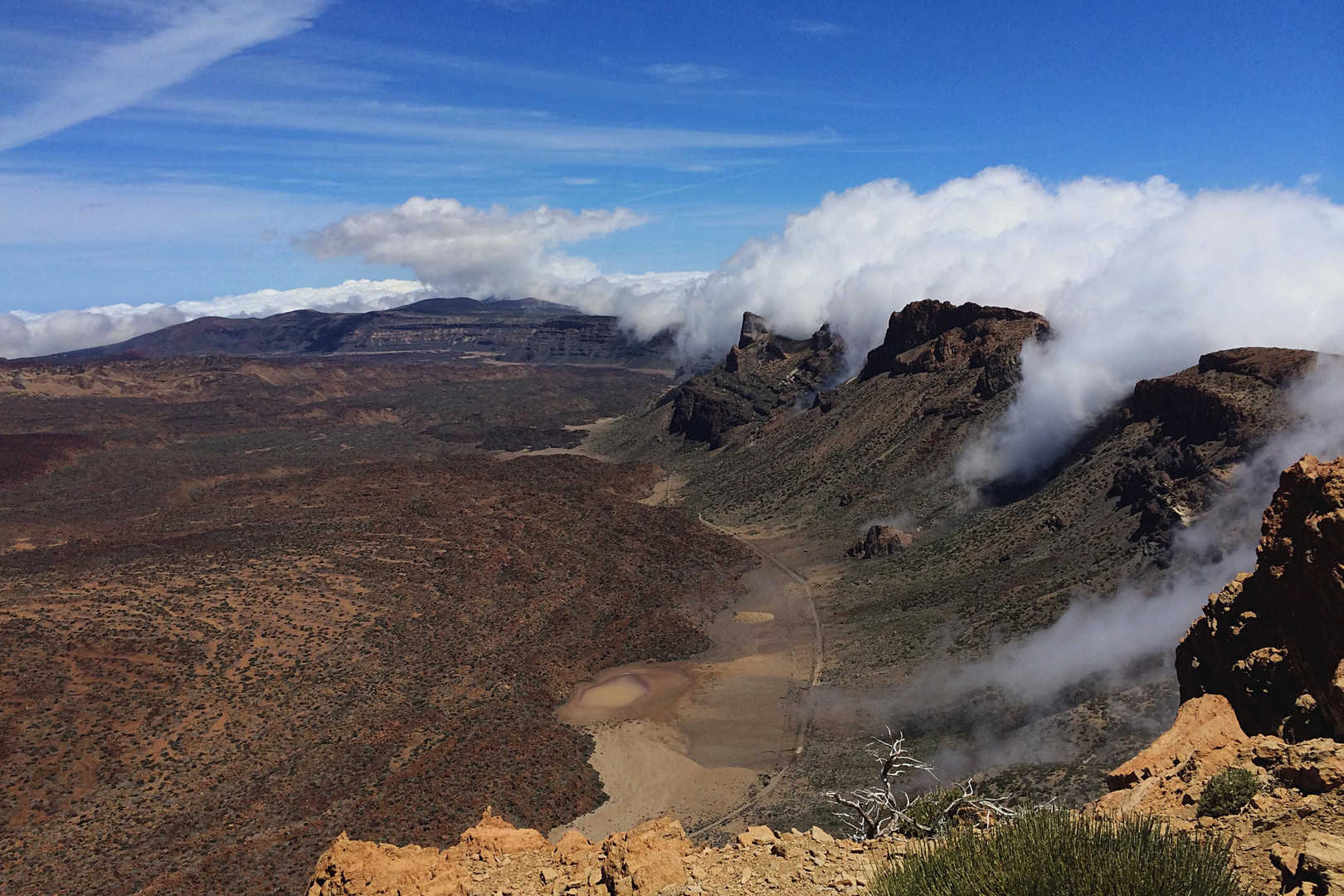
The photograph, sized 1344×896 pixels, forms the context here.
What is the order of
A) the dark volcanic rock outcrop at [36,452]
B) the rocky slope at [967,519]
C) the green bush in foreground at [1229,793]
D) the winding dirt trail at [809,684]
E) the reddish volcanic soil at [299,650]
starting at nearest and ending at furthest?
the green bush in foreground at [1229,793] < the reddish volcanic soil at [299,650] < the winding dirt trail at [809,684] < the rocky slope at [967,519] < the dark volcanic rock outcrop at [36,452]

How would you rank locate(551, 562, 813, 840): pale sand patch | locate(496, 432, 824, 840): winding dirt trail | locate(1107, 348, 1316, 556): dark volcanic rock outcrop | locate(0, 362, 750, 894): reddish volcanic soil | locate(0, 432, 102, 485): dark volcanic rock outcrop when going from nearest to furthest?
locate(0, 362, 750, 894): reddish volcanic soil → locate(496, 432, 824, 840): winding dirt trail → locate(551, 562, 813, 840): pale sand patch → locate(1107, 348, 1316, 556): dark volcanic rock outcrop → locate(0, 432, 102, 485): dark volcanic rock outcrop

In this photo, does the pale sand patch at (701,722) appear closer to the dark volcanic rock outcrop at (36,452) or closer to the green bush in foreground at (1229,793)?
the green bush in foreground at (1229,793)

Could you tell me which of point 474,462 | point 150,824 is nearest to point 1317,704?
point 150,824

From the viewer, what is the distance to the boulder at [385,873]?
45.9 ft

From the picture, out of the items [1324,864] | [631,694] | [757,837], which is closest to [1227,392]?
[631,694]

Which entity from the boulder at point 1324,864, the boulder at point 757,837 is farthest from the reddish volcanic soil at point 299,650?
the boulder at point 1324,864

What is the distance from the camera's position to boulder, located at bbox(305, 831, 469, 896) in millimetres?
13984

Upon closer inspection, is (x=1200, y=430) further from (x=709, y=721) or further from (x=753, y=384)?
(x=753, y=384)

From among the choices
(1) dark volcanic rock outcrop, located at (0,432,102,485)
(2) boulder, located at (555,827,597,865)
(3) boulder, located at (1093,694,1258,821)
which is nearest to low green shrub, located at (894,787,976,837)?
(3) boulder, located at (1093,694,1258,821)

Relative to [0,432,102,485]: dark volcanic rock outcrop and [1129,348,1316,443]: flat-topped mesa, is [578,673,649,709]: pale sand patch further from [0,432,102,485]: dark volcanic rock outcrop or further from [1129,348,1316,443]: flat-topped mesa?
[0,432,102,485]: dark volcanic rock outcrop

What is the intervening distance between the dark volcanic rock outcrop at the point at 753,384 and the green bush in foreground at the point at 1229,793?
102 metres

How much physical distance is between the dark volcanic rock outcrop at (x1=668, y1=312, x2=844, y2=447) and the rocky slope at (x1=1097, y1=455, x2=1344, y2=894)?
9724cm

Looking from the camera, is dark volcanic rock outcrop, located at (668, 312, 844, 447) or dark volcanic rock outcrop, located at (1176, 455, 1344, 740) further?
dark volcanic rock outcrop, located at (668, 312, 844, 447)

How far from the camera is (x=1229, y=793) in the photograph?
10336 millimetres
